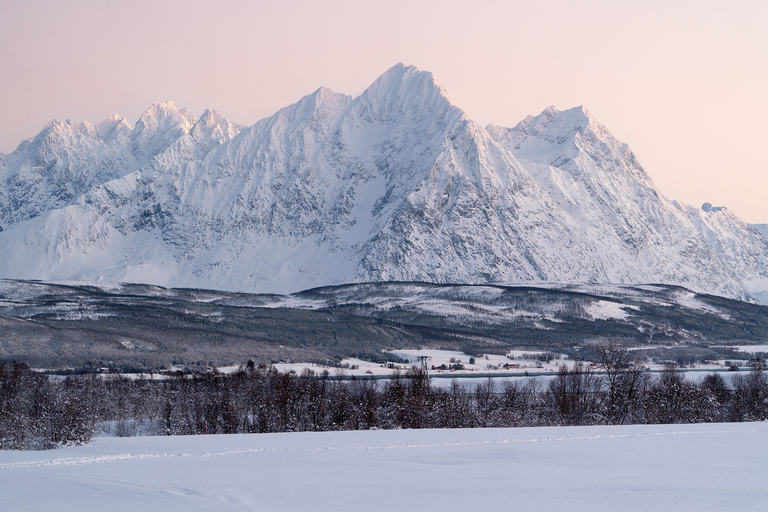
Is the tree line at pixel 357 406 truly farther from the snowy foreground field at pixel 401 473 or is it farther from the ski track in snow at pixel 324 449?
the snowy foreground field at pixel 401 473

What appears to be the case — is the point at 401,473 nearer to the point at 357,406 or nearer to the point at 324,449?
the point at 324,449

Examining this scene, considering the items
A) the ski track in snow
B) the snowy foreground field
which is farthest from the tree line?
the snowy foreground field

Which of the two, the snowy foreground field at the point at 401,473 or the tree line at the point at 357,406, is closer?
the snowy foreground field at the point at 401,473

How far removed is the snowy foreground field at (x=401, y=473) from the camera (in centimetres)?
2961

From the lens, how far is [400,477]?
3525 cm

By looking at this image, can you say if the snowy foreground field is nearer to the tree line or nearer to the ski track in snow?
the ski track in snow

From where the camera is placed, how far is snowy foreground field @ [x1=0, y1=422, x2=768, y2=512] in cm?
2961

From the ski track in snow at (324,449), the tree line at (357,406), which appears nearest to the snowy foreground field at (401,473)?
the ski track in snow at (324,449)

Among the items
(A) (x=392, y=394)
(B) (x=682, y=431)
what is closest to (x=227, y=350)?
(A) (x=392, y=394)

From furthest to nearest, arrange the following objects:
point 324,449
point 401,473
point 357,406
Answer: point 357,406 → point 324,449 → point 401,473

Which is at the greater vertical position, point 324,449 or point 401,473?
point 401,473

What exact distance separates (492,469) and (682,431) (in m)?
24.8

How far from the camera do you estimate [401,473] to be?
36.4m

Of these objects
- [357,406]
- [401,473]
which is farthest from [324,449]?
[357,406]
